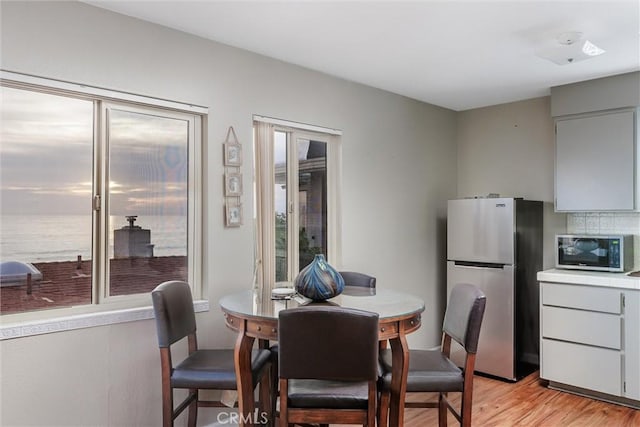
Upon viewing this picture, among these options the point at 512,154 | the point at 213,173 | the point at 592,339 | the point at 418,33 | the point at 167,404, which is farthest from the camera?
the point at 512,154

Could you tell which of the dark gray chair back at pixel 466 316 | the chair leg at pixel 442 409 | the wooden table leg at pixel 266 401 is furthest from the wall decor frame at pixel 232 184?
the chair leg at pixel 442 409

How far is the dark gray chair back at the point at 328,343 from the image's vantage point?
6.53 ft

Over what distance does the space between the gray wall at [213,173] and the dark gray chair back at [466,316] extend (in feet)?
4.20

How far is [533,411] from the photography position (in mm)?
3396

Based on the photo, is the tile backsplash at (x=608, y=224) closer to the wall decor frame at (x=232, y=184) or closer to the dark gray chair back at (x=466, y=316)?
the dark gray chair back at (x=466, y=316)

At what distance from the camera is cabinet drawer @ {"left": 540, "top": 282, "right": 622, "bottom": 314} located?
3475mm

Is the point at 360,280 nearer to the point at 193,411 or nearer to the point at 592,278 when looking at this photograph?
the point at 193,411

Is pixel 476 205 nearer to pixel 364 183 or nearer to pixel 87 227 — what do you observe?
pixel 364 183

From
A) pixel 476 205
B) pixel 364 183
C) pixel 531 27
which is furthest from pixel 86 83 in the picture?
pixel 476 205

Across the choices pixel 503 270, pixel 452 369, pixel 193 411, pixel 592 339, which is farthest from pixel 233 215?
pixel 592 339

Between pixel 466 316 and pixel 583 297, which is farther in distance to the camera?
pixel 583 297

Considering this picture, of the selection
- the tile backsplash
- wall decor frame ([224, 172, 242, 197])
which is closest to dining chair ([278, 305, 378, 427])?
wall decor frame ([224, 172, 242, 197])

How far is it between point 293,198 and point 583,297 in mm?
2337

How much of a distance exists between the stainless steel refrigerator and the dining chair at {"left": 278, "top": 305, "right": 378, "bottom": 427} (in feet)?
8.02
